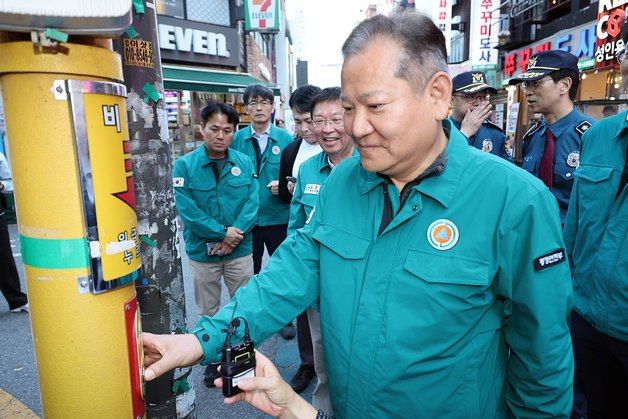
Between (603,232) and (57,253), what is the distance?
6.95 ft

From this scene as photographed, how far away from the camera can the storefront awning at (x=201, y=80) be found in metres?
10.0

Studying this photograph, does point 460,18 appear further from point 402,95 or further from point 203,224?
point 402,95

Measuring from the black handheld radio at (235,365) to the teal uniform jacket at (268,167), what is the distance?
3.07m

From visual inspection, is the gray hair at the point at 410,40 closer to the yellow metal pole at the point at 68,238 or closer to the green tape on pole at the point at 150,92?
the yellow metal pole at the point at 68,238

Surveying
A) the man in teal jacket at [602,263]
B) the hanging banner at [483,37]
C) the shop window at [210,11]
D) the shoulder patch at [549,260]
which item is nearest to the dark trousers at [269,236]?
the man in teal jacket at [602,263]

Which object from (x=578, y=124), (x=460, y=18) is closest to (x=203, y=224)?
(x=578, y=124)

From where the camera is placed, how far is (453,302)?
4.20ft

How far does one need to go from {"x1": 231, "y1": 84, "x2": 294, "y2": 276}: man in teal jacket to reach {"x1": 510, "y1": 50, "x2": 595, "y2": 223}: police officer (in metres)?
2.29

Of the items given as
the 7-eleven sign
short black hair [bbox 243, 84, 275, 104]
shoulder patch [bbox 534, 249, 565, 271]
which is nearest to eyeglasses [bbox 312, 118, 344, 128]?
shoulder patch [bbox 534, 249, 565, 271]

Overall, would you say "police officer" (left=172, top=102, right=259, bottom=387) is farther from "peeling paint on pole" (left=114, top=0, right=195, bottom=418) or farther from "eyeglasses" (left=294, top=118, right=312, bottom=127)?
"peeling paint on pole" (left=114, top=0, right=195, bottom=418)

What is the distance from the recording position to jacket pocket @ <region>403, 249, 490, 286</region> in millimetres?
1261

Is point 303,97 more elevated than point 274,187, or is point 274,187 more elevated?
point 303,97

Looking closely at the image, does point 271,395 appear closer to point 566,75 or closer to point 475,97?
point 566,75

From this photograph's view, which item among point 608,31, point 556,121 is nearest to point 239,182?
point 556,121
